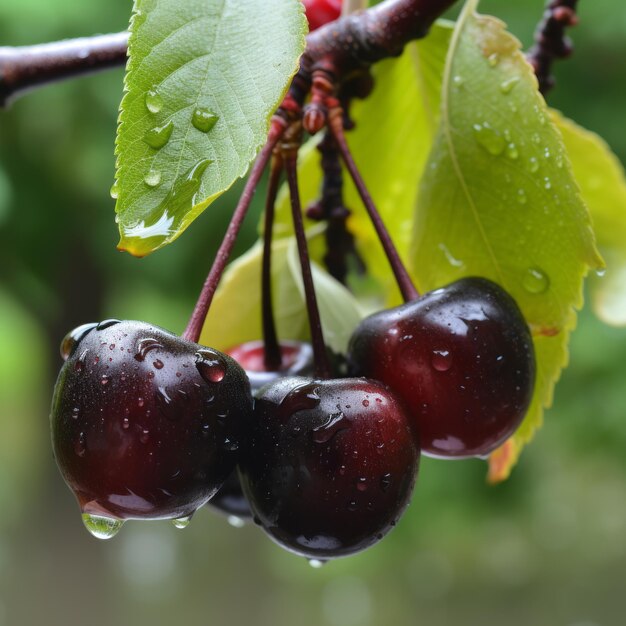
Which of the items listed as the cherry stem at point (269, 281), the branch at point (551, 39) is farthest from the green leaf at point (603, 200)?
the cherry stem at point (269, 281)

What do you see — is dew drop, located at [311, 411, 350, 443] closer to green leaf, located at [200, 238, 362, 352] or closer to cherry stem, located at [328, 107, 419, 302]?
cherry stem, located at [328, 107, 419, 302]

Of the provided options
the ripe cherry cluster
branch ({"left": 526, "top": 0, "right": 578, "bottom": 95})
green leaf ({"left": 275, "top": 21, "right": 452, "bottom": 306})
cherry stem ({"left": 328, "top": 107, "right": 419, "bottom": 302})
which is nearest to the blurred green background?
green leaf ({"left": 275, "top": 21, "right": 452, "bottom": 306})

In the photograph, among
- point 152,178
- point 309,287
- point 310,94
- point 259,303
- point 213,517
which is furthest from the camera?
point 213,517

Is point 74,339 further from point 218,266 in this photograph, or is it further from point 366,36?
point 366,36

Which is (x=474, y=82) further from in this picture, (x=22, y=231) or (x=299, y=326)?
(x=22, y=231)

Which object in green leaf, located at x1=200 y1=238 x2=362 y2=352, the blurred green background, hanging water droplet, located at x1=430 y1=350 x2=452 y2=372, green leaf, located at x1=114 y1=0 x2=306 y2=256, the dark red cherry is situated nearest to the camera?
green leaf, located at x1=114 y1=0 x2=306 y2=256

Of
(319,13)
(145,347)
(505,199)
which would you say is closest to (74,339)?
(145,347)

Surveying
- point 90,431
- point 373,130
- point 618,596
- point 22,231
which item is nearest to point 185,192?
point 90,431
